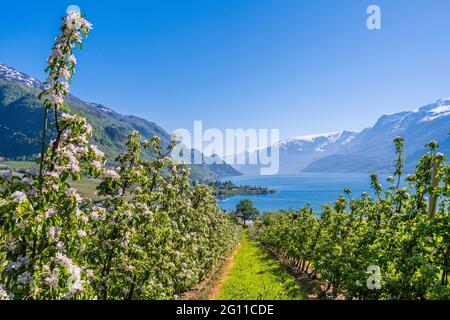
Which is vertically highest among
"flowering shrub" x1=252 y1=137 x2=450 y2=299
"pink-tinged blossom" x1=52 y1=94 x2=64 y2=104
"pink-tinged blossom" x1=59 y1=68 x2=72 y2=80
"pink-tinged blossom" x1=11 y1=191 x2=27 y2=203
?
"pink-tinged blossom" x1=59 y1=68 x2=72 y2=80

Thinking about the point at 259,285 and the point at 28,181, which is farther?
the point at 259,285

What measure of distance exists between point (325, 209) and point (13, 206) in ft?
111

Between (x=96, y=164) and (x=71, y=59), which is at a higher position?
(x=71, y=59)

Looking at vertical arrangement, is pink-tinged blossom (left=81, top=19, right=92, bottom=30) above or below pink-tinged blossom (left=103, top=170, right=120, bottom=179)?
above

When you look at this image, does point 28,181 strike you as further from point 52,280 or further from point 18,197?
point 52,280

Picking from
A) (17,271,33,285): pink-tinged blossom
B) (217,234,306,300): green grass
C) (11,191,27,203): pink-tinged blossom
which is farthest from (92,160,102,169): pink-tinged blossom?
(217,234,306,300): green grass

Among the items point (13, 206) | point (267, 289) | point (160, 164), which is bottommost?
point (267, 289)

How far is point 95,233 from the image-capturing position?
11508 mm

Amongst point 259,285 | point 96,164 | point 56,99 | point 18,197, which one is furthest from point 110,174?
point 259,285

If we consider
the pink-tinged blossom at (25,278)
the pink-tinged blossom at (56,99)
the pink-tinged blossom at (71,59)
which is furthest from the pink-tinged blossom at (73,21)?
the pink-tinged blossom at (25,278)

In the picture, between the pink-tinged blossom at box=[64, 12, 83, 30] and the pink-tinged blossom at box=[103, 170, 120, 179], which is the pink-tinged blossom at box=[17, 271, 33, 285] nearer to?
the pink-tinged blossom at box=[103, 170, 120, 179]

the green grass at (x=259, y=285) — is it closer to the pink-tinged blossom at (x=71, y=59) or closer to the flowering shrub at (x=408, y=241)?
the flowering shrub at (x=408, y=241)
